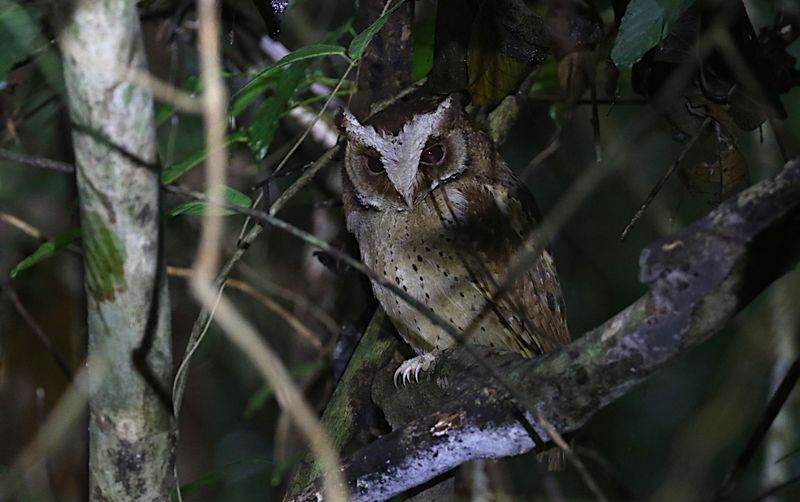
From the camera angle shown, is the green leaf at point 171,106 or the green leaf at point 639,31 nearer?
the green leaf at point 639,31

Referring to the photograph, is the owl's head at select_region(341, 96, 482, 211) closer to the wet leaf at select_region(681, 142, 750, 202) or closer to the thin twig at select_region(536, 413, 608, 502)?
the wet leaf at select_region(681, 142, 750, 202)

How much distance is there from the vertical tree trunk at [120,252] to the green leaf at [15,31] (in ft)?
1.68

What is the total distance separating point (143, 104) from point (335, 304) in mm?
1836

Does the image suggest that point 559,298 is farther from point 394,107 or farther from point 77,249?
point 77,249

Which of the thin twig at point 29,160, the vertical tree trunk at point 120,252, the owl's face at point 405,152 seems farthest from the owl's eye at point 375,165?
the vertical tree trunk at point 120,252

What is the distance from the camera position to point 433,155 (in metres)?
2.14

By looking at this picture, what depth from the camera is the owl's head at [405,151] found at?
2.04 m

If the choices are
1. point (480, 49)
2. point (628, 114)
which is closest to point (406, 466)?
point (480, 49)

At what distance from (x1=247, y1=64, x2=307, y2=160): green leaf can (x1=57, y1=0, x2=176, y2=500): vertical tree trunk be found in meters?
0.74

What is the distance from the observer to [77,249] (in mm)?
2436

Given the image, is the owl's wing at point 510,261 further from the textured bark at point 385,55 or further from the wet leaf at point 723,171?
the wet leaf at point 723,171

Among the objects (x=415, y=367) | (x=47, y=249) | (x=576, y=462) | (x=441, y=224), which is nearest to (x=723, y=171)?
(x=441, y=224)

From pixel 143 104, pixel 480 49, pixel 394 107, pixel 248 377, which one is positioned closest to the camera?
pixel 143 104

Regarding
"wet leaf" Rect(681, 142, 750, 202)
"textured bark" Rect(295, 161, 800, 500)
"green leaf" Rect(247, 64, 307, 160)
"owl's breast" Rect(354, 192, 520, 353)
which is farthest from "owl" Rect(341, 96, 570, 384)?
"textured bark" Rect(295, 161, 800, 500)
